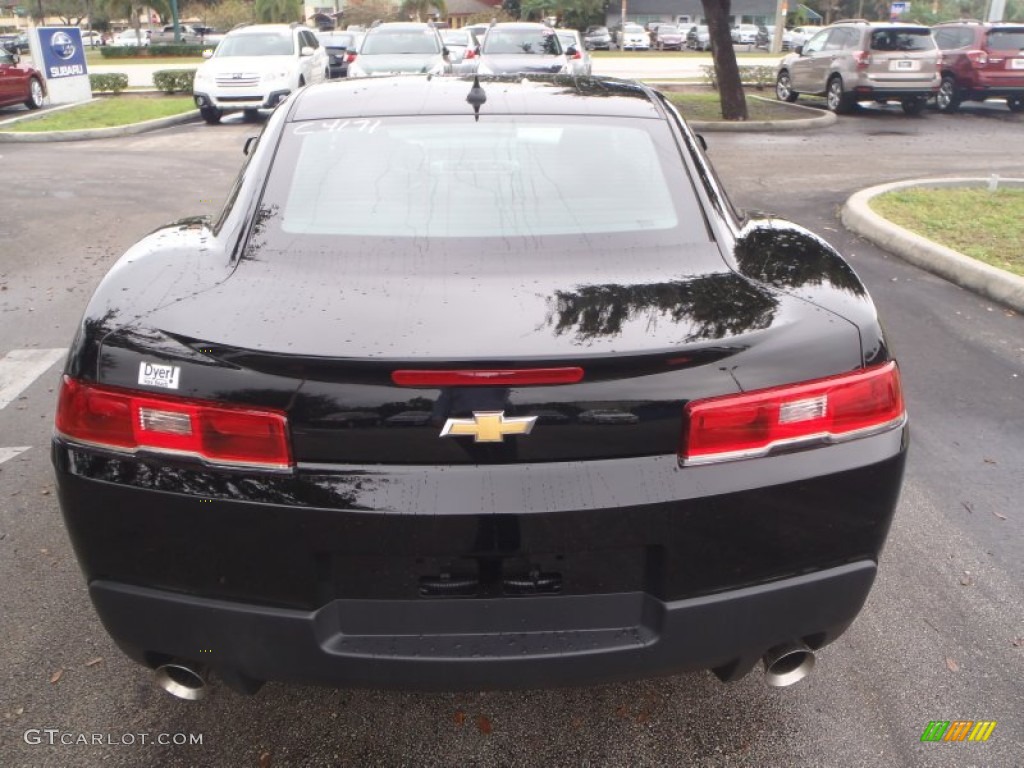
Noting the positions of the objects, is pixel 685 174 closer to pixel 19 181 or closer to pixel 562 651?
pixel 562 651

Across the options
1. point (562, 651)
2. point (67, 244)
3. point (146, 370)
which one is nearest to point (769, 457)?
point (562, 651)

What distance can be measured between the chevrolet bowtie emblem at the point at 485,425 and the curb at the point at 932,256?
5572 millimetres

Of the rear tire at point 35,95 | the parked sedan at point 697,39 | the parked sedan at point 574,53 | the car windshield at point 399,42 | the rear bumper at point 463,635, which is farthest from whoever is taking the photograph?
the parked sedan at point 697,39

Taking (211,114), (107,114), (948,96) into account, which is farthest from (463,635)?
(948,96)

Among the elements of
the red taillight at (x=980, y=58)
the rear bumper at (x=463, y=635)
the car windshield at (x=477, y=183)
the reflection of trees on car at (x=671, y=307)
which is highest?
the car windshield at (x=477, y=183)

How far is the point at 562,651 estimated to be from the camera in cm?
199

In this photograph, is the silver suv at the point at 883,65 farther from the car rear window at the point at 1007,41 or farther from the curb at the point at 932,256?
the curb at the point at 932,256

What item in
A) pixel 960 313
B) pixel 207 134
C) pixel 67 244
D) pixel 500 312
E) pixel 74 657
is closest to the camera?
pixel 500 312

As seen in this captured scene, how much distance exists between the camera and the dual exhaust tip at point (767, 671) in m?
2.19

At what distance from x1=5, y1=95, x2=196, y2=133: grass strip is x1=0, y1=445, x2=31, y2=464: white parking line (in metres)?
13.4

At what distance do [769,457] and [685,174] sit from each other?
1208 mm

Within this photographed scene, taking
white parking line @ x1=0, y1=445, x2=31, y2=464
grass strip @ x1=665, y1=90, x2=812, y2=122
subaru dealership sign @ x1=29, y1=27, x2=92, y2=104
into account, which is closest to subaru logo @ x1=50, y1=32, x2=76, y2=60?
subaru dealership sign @ x1=29, y1=27, x2=92, y2=104

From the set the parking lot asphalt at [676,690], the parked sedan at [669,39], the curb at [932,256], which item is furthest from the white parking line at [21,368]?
the parked sedan at [669,39]

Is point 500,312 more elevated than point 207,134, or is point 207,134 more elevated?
point 500,312
